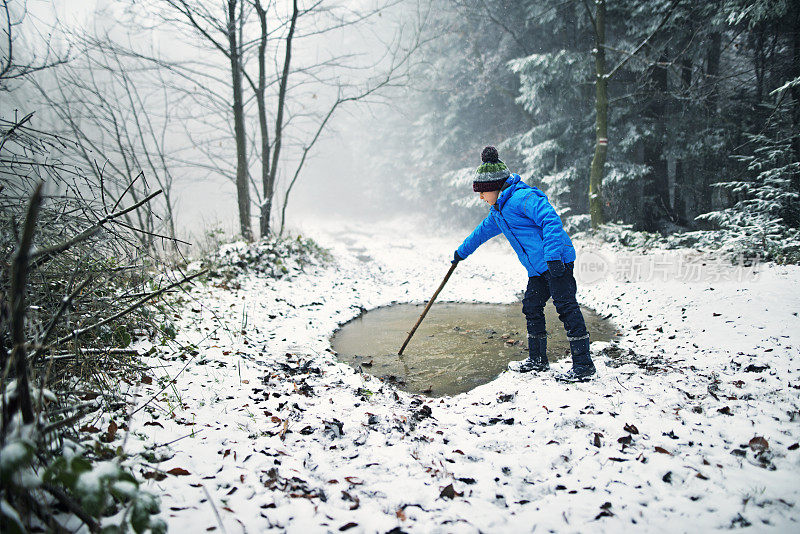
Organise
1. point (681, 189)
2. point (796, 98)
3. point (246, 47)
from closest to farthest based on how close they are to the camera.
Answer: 1. point (796, 98)
2. point (246, 47)
3. point (681, 189)

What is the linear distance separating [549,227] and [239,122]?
803 cm

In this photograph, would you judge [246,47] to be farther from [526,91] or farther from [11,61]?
[526,91]

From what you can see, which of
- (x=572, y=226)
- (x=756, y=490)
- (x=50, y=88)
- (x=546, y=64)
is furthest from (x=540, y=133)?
(x=50, y=88)

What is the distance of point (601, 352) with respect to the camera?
4211 millimetres

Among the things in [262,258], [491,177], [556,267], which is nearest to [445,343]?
[556,267]

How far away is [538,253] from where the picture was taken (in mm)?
3682

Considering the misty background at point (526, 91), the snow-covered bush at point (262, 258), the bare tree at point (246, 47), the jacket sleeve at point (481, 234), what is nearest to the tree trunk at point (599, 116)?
the misty background at point (526, 91)

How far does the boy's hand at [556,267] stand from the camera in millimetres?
3432

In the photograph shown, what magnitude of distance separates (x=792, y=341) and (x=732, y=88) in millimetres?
9587

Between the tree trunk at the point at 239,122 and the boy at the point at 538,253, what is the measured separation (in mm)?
6985

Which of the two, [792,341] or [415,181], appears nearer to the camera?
[792,341]

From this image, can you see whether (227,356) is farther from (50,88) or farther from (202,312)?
(50,88)

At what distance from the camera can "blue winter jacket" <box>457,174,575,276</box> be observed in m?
3.44

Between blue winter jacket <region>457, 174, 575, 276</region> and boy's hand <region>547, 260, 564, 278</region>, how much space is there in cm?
4
